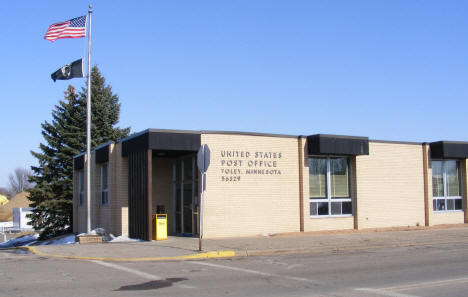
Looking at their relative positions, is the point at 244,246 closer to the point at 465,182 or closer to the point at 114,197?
the point at 114,197

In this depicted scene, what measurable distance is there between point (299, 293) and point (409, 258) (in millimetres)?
6008

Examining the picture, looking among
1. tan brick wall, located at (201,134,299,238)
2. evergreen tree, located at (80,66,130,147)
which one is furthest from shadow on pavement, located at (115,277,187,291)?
evergreen tree, located at (80,66,130,147)

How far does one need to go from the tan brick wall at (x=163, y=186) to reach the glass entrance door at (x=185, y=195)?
0.42 m

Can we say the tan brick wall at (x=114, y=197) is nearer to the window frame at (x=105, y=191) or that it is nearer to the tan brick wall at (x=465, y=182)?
the window frame at (x=105, y=191)

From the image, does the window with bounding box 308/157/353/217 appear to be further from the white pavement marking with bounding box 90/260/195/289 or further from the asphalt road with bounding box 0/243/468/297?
the white pavement marking with bounding box 90/260/195/289

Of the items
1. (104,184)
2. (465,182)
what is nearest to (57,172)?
(104,184)

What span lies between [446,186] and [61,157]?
3019cm

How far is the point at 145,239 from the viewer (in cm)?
1817

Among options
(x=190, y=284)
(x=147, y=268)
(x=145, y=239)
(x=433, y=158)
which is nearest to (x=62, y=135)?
(x=145, y=239)

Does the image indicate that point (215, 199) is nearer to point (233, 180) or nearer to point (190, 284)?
point (233, 180)

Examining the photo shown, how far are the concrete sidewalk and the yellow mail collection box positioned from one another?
0.40 m

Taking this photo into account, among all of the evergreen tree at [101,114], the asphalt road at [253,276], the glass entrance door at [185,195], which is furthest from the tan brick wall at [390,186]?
the evergreen tree at [101,114]

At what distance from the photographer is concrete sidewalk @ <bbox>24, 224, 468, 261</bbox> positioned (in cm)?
1417

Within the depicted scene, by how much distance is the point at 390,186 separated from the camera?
22938 mm
